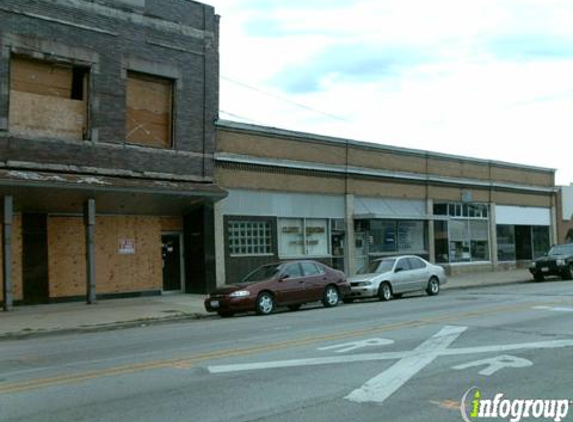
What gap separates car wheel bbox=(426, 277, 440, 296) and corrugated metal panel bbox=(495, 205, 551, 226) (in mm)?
16036

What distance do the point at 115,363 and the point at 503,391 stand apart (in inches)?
211

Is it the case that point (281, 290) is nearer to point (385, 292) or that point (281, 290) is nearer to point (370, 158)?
point (385, 292)

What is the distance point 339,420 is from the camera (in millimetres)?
6254

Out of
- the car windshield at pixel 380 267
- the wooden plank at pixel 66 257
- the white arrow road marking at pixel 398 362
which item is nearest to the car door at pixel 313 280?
the car windshield at pixel 380 267

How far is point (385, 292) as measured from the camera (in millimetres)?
20938

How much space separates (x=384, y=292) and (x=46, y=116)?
11404 millimetres

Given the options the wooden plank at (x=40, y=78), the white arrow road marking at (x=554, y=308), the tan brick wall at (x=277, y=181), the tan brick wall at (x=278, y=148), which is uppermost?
the wooden plank at (x=40, y=78)

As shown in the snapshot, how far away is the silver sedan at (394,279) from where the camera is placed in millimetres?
20688

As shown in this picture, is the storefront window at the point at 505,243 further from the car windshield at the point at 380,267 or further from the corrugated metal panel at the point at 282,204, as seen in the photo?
the car windshield at the point at 380,267

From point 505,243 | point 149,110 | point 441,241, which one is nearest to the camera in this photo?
point 149,110

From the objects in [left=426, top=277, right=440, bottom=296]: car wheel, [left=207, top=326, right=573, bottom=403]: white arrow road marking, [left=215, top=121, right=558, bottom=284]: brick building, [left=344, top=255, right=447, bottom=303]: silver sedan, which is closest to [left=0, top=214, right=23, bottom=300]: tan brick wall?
[left=215, top=121, right=558, bottom=284]: brick building

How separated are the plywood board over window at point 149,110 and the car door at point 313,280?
23.2 ft

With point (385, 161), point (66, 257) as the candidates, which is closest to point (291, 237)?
point (385, 161)

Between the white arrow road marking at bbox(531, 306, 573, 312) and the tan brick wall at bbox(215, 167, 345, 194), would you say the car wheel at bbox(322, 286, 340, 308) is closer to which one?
the white arrow road marking at bbox(531, 306, 573, 312)
